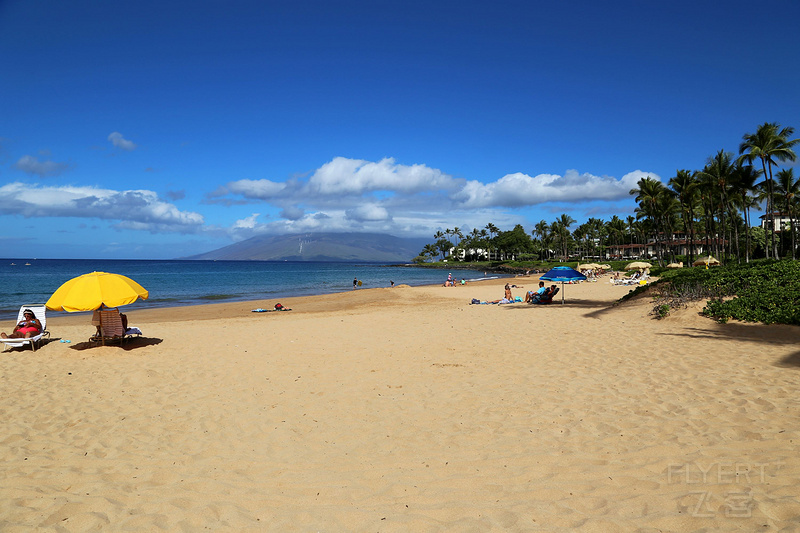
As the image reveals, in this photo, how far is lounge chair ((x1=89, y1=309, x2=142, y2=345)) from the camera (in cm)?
1043

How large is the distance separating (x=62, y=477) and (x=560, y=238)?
113 metres

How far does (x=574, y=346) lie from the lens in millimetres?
9492

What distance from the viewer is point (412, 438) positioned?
5.05 meters

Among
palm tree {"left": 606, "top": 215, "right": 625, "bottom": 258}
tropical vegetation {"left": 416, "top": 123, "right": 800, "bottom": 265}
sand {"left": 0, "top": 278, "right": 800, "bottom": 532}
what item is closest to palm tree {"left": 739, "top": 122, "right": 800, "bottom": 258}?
tropical vegetation {"left": 416, "top": 123, "right": 800, "bottom": 265}

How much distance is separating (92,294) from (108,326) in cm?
120

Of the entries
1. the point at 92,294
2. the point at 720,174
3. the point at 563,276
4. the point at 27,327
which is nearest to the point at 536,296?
the point at 563,276

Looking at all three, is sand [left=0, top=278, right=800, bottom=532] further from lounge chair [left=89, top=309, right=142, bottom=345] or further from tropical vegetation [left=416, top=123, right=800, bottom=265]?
tropical vegetation [left=416, top=123, right=800, bottom=265]

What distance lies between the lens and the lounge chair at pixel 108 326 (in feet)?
34.2

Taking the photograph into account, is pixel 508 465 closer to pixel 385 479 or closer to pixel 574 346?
pixel 385 479

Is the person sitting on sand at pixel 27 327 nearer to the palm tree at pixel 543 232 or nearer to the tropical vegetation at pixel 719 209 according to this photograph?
the tropical vegetation at pixel 719 209

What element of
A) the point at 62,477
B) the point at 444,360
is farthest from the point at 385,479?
the point at 444,360

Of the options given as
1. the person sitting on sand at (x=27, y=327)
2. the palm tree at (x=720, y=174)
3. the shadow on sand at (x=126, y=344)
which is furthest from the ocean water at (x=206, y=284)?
the palm tree at (x=720, y=174)

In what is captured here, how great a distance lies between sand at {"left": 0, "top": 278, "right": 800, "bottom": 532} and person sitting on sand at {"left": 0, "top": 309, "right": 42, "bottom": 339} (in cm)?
50

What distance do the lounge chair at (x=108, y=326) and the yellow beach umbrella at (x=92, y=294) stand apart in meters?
0.80
